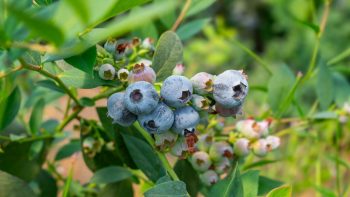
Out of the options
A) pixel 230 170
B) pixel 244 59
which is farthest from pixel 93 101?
pixel 244 59

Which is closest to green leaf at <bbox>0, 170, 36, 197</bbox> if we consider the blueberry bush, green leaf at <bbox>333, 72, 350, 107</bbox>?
the blueberry bush

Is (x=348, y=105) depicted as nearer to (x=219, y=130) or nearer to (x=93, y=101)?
(x=219, y=130)

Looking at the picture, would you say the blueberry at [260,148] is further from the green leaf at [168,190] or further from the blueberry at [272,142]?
the green leaf at [168,190]

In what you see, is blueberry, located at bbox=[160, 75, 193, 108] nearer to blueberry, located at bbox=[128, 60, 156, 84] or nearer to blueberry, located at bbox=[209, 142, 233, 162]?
blueberry, located at bbox=[128, 60, 156, 84]

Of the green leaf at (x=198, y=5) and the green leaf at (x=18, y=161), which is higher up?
the green leaf at (x=198, y=5)

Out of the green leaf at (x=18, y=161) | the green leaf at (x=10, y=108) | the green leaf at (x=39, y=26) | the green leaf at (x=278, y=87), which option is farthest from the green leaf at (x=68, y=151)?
the green leaf at (x=39, y=26)
